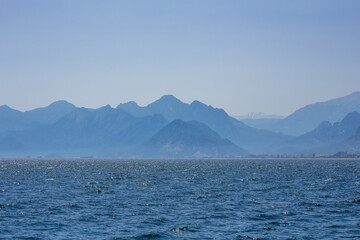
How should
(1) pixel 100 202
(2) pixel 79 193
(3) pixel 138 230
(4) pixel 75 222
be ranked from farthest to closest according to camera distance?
(2) pixel 79 193 → (1) pixel 100 202 → (4) pixel 75 222 → (3) pixel 138 230

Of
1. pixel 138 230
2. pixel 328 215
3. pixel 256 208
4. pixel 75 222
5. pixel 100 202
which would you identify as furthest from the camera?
pixel 100 202

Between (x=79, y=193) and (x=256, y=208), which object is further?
(x=79, y=193)

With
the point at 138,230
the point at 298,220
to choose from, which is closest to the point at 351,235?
the point at 298,220

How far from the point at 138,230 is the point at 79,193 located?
127ft

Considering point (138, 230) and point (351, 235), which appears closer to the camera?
point (351, 235)

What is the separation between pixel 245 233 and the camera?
5212cm

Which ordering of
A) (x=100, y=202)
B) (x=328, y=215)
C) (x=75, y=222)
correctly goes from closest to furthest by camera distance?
1. (x=75, y=222)
2. (x=328, y=215)
3. (x=100, y=202)

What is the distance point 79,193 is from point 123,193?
801cm

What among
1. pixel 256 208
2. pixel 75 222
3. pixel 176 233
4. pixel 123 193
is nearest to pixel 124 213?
pixel 75 222

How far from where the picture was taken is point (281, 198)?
81062 mm

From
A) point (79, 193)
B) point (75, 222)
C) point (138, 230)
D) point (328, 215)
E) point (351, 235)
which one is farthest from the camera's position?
point (79, 193)

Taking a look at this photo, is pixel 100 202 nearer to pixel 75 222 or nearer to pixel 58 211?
pixel 58 211

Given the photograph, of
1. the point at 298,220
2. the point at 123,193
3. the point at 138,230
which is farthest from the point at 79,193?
the point at 298,220

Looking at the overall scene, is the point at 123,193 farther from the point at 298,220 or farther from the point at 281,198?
the point at 298,220
